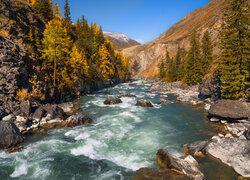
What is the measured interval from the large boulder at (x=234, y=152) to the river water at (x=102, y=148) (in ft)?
8.01

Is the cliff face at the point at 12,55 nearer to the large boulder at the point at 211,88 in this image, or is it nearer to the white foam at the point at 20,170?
the white foam at the point at 20,170

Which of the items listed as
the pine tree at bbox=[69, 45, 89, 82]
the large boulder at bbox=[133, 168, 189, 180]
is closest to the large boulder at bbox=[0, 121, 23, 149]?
the large boulder at bbox=[133, 168, 189, 180]

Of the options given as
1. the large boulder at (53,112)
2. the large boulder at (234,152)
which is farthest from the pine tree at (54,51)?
the large boulder at (234,152)

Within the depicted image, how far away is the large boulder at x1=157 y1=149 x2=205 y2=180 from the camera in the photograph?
7566 millimetres

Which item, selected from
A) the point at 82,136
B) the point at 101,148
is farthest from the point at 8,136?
the point at 101,148

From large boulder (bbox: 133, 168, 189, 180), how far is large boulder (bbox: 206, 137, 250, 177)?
3.76 m

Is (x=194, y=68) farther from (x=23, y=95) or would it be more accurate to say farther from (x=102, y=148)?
(x=23, y=95)

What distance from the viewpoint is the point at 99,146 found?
11906mm

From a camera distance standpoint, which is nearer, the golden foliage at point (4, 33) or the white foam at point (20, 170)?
the white foam at point (20, 170)

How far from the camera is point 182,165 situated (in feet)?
26.2

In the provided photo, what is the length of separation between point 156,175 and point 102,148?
549cm

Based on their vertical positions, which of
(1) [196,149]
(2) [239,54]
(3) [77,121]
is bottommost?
(1) [196,149]

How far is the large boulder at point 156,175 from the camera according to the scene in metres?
7.19

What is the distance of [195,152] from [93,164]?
7386 millimetres
